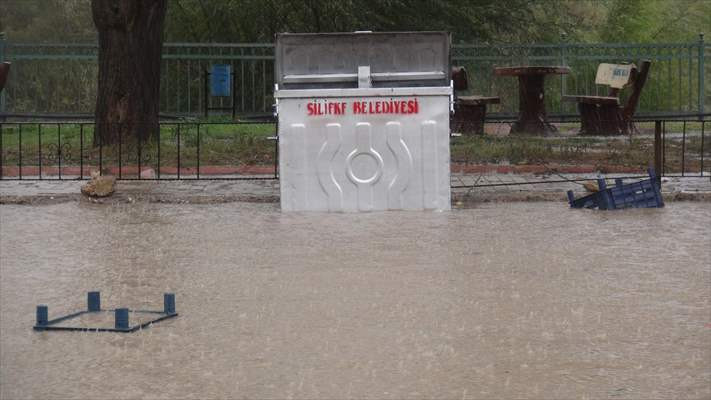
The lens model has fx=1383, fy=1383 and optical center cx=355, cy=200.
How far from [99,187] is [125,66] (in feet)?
17.9

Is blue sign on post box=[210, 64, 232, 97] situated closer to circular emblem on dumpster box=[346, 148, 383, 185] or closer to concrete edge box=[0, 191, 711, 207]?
concrete edge box=[0, 191, 711, 207]

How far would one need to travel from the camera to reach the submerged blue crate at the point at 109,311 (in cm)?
747

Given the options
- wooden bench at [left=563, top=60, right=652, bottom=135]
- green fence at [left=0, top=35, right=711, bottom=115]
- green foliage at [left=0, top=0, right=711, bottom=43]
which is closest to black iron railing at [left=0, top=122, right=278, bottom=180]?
wooden bench at [left=563, top=60, right=652, bottom=135]

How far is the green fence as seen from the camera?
98.7 ft

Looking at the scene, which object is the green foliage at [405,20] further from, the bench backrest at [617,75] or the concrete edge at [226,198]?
the concrete edge at [226,198]

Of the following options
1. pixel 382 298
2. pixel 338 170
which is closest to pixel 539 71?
pixel 338 170

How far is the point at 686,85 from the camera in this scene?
37312mm

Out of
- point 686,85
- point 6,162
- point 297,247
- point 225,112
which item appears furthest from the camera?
point 686,85

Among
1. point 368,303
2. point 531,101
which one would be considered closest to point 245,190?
point 368,303

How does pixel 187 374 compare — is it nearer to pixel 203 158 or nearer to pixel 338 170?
pixel 338 170

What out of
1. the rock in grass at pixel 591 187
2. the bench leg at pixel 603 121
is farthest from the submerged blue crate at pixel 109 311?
the bench leg at pixel 603 121

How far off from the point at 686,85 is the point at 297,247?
1112 inches

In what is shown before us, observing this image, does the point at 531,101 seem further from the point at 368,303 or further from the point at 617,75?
the point at 368,303

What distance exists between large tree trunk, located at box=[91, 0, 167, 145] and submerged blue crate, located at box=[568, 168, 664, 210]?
781 centimetres
